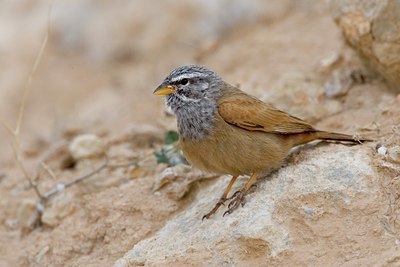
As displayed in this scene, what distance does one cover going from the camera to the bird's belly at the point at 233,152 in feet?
18.2

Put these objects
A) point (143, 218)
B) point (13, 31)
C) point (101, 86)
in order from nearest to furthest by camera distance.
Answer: point (143, 218), point (101, 86), point (13, 31)

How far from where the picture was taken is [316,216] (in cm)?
501

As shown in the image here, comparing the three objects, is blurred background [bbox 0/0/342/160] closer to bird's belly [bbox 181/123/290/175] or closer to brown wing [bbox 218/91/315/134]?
brown wing [bbox 218/91/315/134]

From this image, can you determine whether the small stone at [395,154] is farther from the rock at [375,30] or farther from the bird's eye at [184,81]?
the bird's eye at [184,81]

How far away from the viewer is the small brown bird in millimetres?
5559

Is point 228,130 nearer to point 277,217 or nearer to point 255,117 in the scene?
point 255,117

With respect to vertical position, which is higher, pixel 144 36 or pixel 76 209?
pixel 144 36

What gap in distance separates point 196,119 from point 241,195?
2.44 feet

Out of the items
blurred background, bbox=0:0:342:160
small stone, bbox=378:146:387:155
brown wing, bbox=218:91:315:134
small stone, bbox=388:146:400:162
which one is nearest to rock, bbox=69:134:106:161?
blurred background, bbox=0:0:342:160

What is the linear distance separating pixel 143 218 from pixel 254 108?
1.39 meters

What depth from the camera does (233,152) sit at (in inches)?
218

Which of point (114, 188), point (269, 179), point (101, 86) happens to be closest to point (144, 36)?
point (101, 86)

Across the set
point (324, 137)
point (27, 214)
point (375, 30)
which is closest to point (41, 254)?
point (27, 214)

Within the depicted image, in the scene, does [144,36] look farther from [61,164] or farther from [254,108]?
[254,108]
